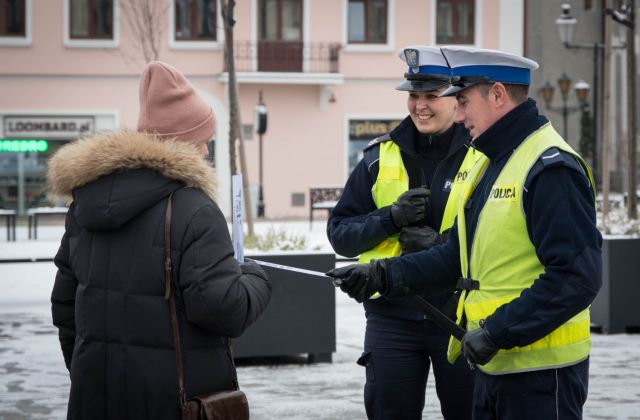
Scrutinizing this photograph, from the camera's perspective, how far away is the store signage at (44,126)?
30.8 metres

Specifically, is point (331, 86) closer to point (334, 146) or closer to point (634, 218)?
point (334, 146)

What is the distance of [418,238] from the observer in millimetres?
4715

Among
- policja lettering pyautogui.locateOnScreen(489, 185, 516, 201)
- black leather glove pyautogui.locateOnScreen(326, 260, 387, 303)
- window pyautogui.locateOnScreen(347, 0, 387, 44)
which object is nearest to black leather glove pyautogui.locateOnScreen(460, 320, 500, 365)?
policja lettering pyautogui.locateOnScreen(489, 185, 516, 201)

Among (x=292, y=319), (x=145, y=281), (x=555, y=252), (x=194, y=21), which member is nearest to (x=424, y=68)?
(x=555, y=252)

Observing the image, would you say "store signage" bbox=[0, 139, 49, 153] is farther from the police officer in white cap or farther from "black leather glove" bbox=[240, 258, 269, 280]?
"black leather glove" bbox=[240, 258, 269, 280]

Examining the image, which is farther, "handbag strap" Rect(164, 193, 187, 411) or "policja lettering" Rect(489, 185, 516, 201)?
"policja lettering" Rect(489, 185, 516, 201)

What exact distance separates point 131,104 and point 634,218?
838 inches

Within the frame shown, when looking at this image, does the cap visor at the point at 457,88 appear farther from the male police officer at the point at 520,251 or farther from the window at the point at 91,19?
the window at the point at 91,19

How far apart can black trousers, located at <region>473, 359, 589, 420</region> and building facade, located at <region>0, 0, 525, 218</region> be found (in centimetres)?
2716

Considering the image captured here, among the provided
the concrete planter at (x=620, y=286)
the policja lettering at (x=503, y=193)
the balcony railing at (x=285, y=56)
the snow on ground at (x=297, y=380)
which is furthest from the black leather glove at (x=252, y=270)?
the balcony railing at (x=285, y=56)

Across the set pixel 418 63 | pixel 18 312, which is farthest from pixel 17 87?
pixel 418 63

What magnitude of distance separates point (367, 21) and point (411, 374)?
29123 millimetres

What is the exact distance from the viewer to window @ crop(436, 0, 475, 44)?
3356 centimetres

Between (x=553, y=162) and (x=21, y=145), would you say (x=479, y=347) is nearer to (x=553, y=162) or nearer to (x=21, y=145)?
(x=553, y=162)
